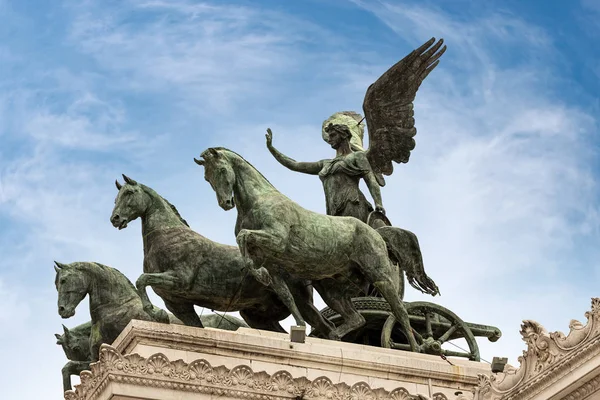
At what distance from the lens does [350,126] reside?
28297mm

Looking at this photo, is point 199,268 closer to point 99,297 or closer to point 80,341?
point 99,297

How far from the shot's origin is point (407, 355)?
24.1m

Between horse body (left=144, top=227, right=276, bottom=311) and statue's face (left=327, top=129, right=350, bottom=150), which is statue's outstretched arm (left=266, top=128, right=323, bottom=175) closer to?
statue's face (left=327, top=129, right=350, bottom=150)

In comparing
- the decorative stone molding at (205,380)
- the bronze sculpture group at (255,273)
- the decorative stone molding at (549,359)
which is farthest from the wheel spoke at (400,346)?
the decorative stone molding at (549,359)

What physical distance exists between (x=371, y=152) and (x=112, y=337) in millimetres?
5804

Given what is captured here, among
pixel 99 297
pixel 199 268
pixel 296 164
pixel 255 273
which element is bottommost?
pixel 255 273

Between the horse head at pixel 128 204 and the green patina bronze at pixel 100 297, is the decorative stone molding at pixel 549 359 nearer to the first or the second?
the green patina bronze at pixel 100 297

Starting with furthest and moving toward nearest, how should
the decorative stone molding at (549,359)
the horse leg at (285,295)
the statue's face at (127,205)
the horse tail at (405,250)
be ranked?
1. the horse tail at (405,250)
2. the statue's face at (127,205)
3. the horse leg at (285,295)
4. the decorative stone molding at (549,359)

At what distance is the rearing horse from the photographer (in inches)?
944

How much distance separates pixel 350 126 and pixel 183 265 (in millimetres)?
5245

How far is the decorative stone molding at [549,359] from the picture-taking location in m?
17.9

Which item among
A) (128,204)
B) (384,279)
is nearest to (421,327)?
(384,279)

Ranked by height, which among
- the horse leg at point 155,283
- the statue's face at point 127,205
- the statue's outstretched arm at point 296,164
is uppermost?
the statue's outstretched arm at point 296,164

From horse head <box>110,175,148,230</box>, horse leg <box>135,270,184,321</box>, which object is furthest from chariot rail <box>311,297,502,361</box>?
horse head <box>110,175,148,230</box>
